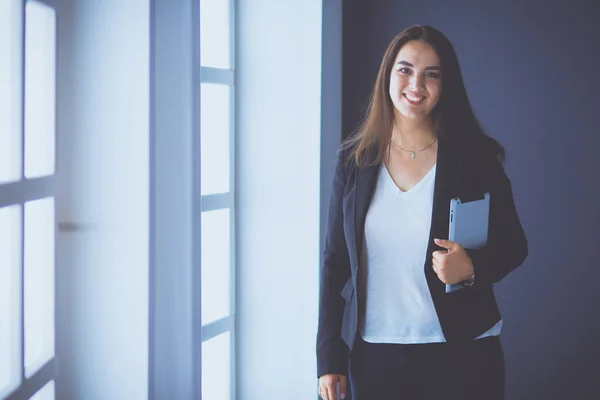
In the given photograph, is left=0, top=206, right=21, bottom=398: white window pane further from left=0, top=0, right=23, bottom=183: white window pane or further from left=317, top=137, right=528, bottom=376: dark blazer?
left=317, top=137, right=528, bottom=376: dark blazer

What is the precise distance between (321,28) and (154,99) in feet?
3.95

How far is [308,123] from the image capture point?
262 centimetres

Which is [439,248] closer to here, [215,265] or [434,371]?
[434,371]

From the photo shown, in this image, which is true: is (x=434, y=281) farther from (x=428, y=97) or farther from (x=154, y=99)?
(x=154, y=99)

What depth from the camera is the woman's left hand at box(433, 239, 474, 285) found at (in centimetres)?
160

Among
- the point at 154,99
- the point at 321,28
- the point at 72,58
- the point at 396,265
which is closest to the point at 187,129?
the point at 154,99

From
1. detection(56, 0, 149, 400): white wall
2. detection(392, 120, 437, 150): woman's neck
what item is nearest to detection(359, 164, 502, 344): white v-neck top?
detection(392, 120, 437, 150): woman's neck

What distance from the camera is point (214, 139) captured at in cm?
248

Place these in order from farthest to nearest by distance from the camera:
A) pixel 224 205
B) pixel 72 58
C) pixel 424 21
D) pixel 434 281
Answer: pixel 424 21 < pixel 224 205 < pixel 434 281 < pixel 72 58

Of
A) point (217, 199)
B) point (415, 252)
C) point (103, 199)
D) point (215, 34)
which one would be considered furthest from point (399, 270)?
point (215, 34)

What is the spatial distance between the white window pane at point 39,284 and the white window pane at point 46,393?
59 millimetres

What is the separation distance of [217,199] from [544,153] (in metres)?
1.33

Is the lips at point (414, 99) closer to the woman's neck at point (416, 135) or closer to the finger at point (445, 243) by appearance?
the woman's neck at point (416, 135)

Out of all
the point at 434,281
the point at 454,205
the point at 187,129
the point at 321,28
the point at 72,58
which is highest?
the point at 321,28
